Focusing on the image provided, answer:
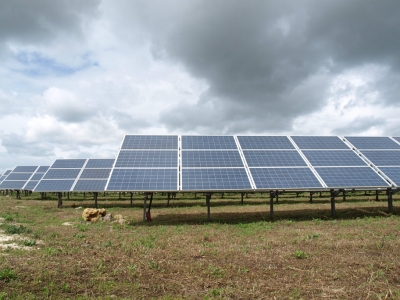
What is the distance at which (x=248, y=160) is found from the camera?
68.2 feet

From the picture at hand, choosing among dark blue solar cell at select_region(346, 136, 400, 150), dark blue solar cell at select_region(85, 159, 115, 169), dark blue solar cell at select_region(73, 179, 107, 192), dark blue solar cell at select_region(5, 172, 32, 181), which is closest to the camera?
dark blue solar cell at select_region(346, 136, 400, 150)

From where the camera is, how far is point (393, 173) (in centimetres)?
2009

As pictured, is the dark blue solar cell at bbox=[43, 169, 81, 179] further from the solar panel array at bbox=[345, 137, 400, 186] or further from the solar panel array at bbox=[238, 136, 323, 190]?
the solar panel array at bbox=[345, 137, 400, 186]

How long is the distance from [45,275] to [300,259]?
7.94 meters

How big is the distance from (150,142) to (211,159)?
536 cm

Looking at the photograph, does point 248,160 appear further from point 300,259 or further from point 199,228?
point 300,259

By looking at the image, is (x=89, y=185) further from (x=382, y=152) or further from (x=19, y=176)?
(x=19, y=176)

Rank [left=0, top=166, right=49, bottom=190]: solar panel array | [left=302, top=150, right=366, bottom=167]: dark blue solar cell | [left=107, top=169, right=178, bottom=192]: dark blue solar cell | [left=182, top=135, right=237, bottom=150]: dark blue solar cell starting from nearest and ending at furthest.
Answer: [left=107, top=169, right=178, bottom=192]: dark blue solar cell < [left=302, top=150, right=366, bottom=167]: dark blue solar cell < [left=182, top=135, right=237, bottom=150]: dark blue solar cell < [left=0, top=166, right=49, bottom=190]: solar panel array

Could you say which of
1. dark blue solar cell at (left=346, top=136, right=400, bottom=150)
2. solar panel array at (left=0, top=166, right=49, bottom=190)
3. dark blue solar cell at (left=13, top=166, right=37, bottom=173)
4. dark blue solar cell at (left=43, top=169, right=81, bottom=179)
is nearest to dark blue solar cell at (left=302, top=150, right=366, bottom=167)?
dark blue solar cell at (left=346, top=136, right=400, bottom=150)

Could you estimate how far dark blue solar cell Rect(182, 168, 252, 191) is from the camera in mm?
17500

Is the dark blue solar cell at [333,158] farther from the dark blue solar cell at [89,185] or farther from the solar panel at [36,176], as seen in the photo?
the solar panel at [36,176]

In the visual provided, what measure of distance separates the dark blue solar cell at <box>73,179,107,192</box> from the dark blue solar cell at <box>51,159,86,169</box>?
19.1ft

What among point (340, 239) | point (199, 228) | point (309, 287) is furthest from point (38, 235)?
point (340, 239)

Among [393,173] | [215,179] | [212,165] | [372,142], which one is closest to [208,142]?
[212,165]
